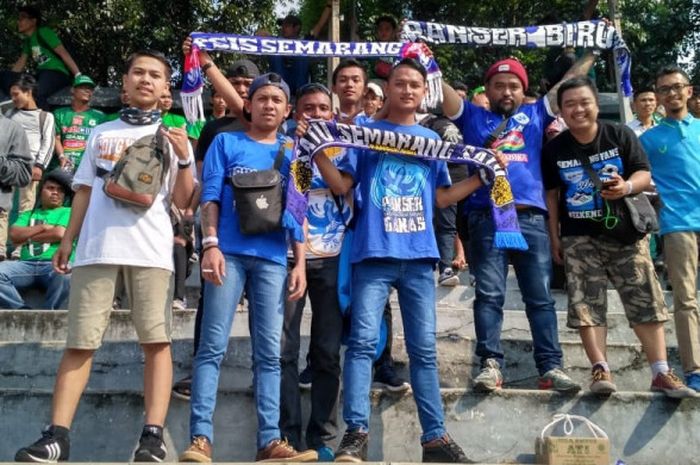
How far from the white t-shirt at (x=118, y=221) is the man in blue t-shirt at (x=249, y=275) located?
23 centimetres

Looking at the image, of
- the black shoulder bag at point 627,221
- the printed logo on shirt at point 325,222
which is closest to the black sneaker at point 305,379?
the printed logo on shirt at point 325,222

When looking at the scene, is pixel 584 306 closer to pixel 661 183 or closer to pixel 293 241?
pixel 661 183

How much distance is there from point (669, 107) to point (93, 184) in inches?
150

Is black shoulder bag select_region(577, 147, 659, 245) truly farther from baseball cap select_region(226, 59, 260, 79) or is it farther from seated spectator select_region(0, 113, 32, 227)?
seated spectator select_region(0, 113, 32, 227)

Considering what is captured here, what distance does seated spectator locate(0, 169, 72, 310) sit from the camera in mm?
8102

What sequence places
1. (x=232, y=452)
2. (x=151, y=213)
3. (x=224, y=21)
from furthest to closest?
(x=224, y=21)
(x=232, y=452)
(x=151, y=213)

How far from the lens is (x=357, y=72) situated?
673 cm

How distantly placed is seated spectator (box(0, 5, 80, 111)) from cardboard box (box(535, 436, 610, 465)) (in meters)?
9.03

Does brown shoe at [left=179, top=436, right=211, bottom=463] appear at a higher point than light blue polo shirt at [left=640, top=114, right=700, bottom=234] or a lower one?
lower

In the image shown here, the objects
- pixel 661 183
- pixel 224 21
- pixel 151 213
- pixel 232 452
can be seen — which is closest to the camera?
pixel 151 213

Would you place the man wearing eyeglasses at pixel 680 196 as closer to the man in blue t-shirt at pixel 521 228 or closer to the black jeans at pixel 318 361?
the man in blue t-shirt at pixel 521 228

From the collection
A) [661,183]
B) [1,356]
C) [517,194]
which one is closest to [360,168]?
[517,194]

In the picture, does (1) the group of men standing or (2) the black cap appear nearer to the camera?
(1) the group of men standing

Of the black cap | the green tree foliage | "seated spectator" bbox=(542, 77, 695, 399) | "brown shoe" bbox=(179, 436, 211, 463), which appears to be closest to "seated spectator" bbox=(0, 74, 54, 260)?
the black cap
